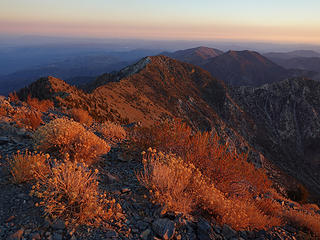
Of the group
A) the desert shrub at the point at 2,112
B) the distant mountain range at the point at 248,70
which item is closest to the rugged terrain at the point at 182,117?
the desert shrub at the point at 2,112

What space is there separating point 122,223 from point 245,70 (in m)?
187

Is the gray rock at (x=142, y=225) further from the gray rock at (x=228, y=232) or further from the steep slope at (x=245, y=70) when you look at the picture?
the steep slope at (x=245, y=70)

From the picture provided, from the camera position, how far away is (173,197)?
3.31 metres

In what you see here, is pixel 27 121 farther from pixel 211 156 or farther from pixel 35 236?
pixel 211 156

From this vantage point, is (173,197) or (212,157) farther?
(212,157)

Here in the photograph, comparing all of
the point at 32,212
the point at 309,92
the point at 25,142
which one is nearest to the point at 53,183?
the point at 32,212

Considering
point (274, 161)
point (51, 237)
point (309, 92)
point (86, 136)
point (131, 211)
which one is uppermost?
point (86, 136)

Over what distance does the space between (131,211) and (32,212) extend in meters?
1.42

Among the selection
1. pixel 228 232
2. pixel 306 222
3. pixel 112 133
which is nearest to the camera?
A: pixel 228 232

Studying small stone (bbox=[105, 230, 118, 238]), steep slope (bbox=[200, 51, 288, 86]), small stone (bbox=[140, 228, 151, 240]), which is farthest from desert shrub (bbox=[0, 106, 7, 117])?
steep slope (bbox=[200, 51, 288, 86])

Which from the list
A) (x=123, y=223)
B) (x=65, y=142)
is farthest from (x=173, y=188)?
(x=65, y=142)

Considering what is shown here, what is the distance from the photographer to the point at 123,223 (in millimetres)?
2807

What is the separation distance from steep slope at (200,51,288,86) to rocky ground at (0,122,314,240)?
15846 cm

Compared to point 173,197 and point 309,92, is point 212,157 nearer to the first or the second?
point 173,197
